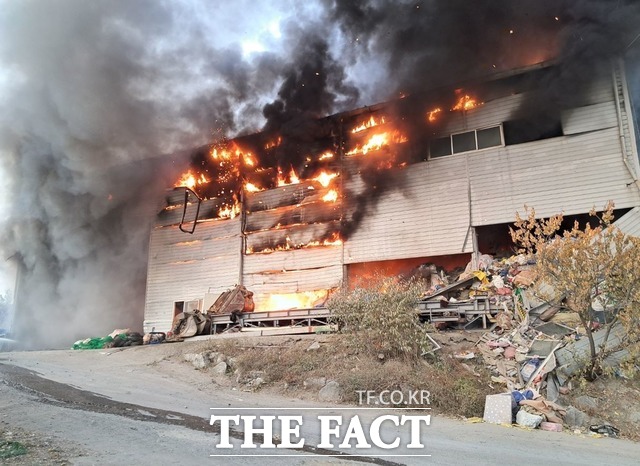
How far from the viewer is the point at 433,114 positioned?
17406 mm

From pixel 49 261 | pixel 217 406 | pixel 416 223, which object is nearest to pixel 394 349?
pixel 217 406

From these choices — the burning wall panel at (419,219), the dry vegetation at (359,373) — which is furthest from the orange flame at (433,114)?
the dry vegetation at (359,373)

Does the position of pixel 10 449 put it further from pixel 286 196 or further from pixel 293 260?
pixel 286 196

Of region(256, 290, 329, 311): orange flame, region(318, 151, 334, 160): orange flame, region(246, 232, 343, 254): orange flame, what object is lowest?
region(256, 290, 329, 311): orange flame

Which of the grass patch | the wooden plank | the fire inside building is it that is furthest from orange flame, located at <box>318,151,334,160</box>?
the grass patch

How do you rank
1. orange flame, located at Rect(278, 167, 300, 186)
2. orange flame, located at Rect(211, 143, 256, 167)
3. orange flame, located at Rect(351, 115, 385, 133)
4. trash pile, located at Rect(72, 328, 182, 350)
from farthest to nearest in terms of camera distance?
orange flame, located at Rect(211, 143, 256, 167)
orange flame, located at Rect(278, 167, 300, 186)
orange flame, located at Rect(351, 115, 385, 133)
trash pile, located at Rect(72, 328, 182, 350)

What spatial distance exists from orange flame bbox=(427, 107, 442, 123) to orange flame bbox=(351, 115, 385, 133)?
1874 millimetres

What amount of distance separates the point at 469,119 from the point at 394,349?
1005 centimetres

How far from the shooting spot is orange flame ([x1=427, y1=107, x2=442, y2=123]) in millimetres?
17328

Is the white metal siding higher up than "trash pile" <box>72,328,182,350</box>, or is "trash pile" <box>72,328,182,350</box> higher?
the white metal siding

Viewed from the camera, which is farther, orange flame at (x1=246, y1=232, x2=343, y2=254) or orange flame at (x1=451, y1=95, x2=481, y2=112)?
orange flame at (x1=246, y1=232, x2=343, y2=254)

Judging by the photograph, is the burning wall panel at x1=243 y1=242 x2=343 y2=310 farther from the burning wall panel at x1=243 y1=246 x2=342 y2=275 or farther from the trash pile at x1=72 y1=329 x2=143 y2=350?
the trash pile at x1=72 y1=329 x2=143 y2=350

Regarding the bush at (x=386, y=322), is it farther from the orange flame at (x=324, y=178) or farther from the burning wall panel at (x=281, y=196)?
the burning wall panel at (x=281, y=196)

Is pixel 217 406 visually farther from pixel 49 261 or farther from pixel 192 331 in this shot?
pixel 49 261
